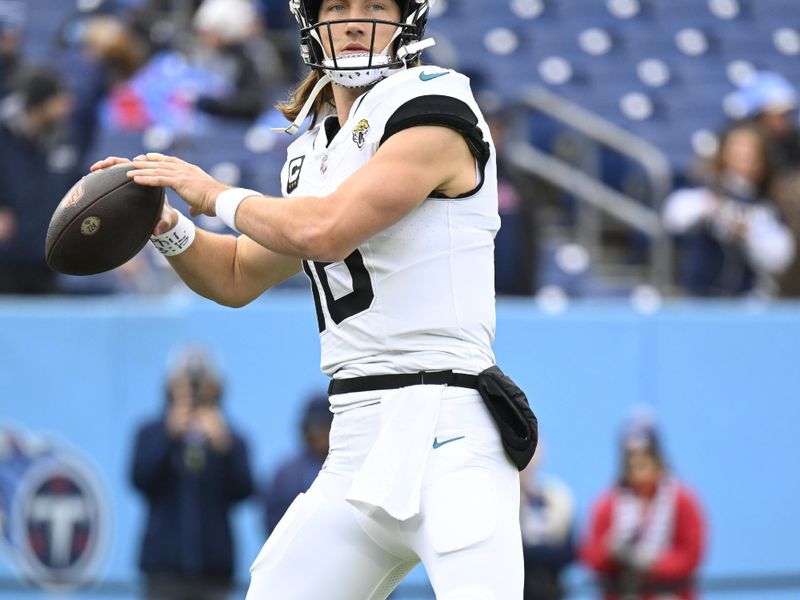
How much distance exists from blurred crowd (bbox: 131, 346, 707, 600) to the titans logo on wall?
18.0 inches

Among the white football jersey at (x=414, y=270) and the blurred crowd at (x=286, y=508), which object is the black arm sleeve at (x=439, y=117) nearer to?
the white football jersey at (x=414, y=270)

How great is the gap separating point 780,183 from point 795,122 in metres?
1.10

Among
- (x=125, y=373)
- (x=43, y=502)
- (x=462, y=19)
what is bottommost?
(x=43, y=502)

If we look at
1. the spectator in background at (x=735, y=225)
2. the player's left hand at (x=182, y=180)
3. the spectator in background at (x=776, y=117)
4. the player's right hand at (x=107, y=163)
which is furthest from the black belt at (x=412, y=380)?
the spectator in background at (x=776, y=117)

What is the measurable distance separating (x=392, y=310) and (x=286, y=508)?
354 cm

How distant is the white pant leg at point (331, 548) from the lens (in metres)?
3.63

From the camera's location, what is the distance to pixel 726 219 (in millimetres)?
7996

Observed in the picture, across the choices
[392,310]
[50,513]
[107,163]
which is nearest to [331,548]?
[392,310]

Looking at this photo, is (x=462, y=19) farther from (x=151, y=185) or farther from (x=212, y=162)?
A: (x=151, y=185)

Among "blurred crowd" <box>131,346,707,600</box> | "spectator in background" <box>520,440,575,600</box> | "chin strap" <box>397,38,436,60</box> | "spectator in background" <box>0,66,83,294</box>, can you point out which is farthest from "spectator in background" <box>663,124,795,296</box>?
"chin strap" <box>397,38,436,60</box>

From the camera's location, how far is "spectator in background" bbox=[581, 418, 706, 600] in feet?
24.0

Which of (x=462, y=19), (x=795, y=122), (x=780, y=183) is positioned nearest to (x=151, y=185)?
(x=780, y=183)

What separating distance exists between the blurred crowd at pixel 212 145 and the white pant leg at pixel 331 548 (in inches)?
168

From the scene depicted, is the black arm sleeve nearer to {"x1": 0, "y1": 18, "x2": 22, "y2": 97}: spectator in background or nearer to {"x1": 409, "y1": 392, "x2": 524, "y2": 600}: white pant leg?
{"x1": 409, "y1": 392, "x2": 524, "y2": 600}: white pant leg
